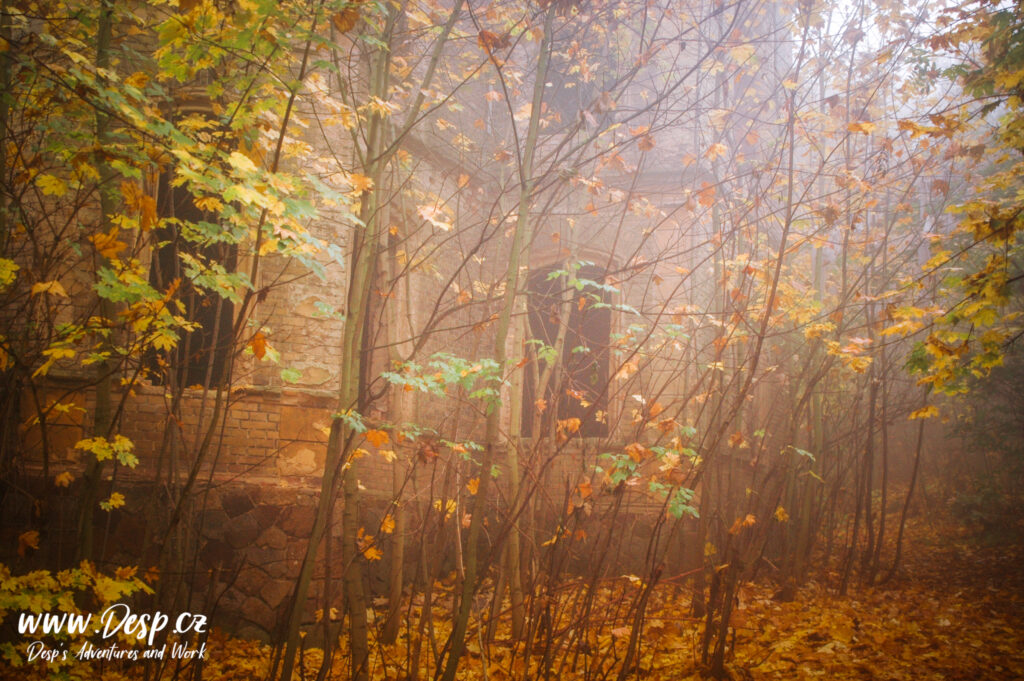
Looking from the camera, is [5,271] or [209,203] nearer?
[209,203]

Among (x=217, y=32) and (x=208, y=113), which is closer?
(x=217, y=32)

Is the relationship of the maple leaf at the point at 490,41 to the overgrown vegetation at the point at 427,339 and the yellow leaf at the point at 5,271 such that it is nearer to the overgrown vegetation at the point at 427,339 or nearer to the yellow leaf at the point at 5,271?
the overgrown vegetation at the point at 427,339

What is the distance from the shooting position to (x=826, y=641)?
19.3 ft

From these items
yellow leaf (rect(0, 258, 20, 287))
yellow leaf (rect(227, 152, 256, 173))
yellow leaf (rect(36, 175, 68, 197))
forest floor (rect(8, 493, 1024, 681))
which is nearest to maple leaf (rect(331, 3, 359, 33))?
yellow leaf (rect(227, 152, 256, 173))

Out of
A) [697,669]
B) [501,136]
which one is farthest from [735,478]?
[501,136]

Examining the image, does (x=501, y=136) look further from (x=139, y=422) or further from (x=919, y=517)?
(x=919, y=517)

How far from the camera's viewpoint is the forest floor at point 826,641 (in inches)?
194

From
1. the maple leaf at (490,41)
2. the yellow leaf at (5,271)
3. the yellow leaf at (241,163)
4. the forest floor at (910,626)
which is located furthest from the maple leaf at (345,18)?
the forest floor at (910,626)

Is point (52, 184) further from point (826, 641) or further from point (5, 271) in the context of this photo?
point (826, 641)

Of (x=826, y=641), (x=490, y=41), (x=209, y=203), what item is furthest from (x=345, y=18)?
(x=826, y=641)

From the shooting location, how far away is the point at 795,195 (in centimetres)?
1183

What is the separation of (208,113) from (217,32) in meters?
4.08

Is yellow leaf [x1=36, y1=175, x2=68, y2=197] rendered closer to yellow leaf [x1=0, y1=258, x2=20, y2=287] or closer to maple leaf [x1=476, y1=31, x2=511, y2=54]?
yellow leaf [x1=0, y1=258, x2=20, y2=287]

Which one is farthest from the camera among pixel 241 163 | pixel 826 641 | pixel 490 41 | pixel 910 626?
pixel 910 626
